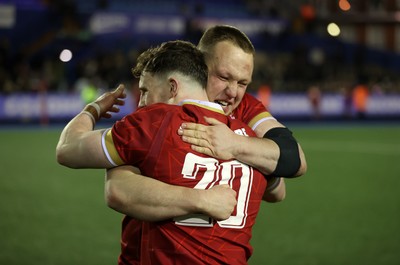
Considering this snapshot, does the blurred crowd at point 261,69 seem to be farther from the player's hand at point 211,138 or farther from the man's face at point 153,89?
the player's hand at point 211,138

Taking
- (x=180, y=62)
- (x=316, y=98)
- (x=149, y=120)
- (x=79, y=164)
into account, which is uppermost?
(x=180, y=62)

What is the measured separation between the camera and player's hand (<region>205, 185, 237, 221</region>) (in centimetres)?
245

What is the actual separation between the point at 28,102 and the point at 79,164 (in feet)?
70.4

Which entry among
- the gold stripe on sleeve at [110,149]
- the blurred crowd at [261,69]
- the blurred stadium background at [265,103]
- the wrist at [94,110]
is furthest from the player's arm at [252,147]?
the blurred crowd at [261,69]

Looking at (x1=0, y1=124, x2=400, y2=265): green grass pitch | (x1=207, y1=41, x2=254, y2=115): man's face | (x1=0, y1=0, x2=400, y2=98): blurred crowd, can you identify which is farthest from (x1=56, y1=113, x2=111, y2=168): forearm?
(x1=0, y1=0, x2=400, y2=98): blurred crowd

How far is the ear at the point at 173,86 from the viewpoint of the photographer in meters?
2.53

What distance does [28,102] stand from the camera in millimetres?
23141

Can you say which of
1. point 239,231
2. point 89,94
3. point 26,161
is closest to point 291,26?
point 89,94

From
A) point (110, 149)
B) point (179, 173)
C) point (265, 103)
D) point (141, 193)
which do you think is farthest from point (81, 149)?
point (265, 103)

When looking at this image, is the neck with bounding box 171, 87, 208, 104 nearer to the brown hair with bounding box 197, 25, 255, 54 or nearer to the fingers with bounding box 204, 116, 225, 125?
the fingers with bounding box 204, 116, 225, 125

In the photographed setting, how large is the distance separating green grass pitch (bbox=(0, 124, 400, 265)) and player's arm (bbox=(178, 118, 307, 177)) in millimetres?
3086

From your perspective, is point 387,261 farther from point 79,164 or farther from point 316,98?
point 316,98

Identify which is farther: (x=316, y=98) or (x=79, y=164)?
(x=316, y=98)

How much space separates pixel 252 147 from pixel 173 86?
0.43 metres
